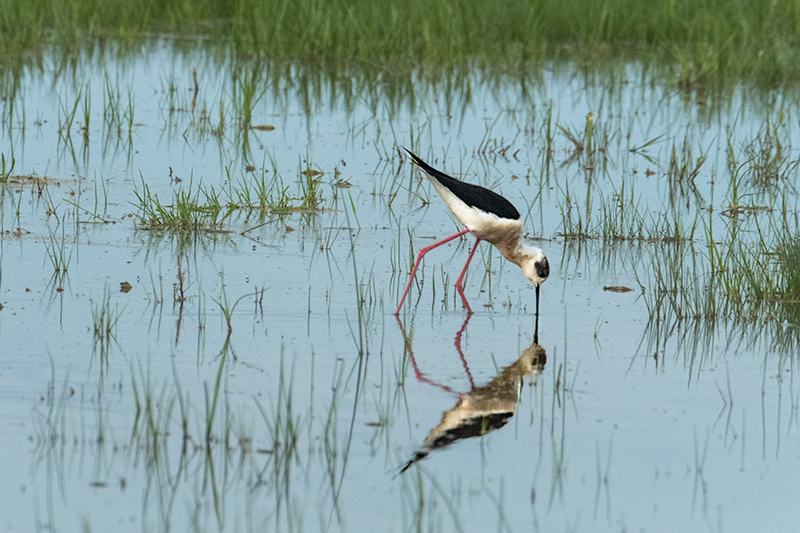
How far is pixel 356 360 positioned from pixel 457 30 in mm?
9580

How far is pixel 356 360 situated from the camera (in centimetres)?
546

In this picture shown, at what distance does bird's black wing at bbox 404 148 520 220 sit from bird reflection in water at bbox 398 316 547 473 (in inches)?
53.1

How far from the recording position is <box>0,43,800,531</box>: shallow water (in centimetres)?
403

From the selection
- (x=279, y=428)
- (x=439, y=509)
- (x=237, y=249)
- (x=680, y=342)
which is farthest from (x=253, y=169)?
(x=439, y=509)

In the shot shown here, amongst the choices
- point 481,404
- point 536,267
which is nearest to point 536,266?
point 536,267

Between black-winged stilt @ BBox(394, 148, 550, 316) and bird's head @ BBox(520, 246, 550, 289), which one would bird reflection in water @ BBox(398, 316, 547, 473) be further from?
black-winged stilt @ BBox(394, 148, 550, 316)

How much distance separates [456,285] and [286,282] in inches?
37.4

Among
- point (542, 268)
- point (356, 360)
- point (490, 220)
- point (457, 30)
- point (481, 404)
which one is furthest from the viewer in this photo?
point (457, 30)

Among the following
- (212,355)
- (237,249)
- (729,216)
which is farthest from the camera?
(729,216)

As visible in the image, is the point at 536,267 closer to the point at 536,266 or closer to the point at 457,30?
the point at 536,266

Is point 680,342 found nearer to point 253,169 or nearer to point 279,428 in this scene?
point 279,428

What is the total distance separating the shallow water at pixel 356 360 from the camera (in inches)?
159

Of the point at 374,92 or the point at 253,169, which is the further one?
the point at 374,92

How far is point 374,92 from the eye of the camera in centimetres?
1270
